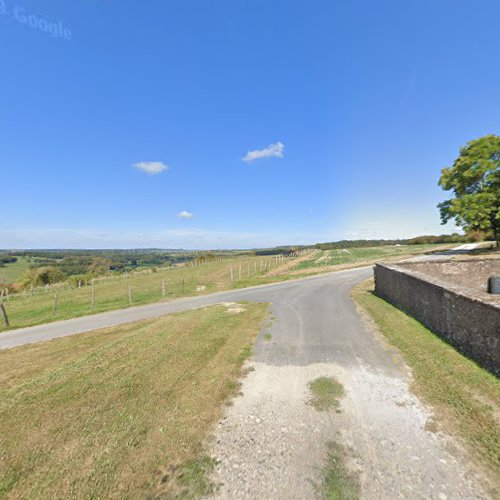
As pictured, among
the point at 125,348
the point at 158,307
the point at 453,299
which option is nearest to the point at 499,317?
the point at 453,299

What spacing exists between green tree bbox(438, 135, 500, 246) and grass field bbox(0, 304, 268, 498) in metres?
26.5

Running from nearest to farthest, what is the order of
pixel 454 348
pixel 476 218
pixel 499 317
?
pixel 499 317 → pixel 454 348 → pixel 476 218

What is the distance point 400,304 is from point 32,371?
1297cm

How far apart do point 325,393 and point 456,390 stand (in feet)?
7.71

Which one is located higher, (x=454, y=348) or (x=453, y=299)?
(x=453, y=299)

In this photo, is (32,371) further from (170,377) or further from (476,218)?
(476,218)

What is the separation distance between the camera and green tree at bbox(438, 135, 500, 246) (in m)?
23.0

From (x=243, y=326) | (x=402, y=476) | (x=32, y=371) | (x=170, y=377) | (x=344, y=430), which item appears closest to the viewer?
(x=402, y=476)

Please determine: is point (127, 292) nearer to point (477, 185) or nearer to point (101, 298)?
point (101, 298)

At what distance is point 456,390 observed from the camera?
4.52 metres

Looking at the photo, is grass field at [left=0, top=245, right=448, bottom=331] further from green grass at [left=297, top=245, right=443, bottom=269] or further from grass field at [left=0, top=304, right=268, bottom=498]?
grass field at [left=0, top=304, right=268, bottom=498]

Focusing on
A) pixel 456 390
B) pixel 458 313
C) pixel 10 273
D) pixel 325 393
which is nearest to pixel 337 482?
pixel 325 393

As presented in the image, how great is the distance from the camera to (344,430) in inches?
146

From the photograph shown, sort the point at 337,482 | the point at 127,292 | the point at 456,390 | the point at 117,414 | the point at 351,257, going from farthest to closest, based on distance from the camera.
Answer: the point at 351,257 < the point at 127,292 < the point at 456,390 < the point at 117,414 < the point at 337,482
